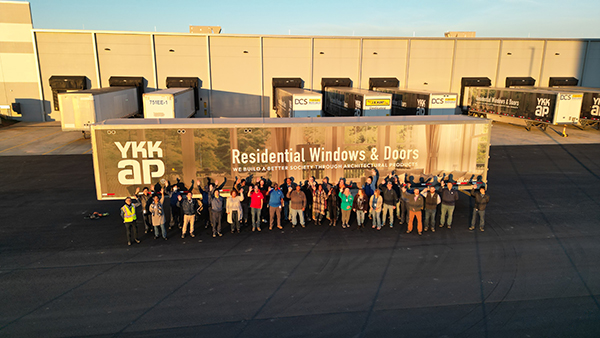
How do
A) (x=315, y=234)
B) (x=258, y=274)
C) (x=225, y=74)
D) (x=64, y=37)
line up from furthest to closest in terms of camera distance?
(x=225, y=74) → (x=64, y=37) → (x=315, y=234) → (x=258, y=274)

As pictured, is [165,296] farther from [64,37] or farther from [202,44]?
[64,37]

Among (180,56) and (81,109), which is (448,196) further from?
(180,56)

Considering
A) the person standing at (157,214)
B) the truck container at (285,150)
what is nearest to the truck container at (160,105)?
the truck container at (285,150)

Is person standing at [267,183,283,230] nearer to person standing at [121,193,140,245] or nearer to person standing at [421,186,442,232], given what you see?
person standing at [121,193,140,245]

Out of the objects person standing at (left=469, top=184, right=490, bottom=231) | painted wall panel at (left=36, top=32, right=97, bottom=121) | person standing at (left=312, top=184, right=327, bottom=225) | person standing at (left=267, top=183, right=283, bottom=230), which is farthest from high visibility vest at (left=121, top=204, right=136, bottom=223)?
painted wall panel at (left=36, top=32, right=97, bottom=121)

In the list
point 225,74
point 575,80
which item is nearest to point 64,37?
point 225,74

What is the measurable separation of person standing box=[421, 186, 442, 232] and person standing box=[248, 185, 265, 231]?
5.14m

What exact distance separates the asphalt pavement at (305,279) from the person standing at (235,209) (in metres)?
0.50

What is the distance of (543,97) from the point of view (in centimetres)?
2988

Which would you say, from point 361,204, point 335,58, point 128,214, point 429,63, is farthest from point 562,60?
point 128,214

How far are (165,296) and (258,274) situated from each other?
219cm

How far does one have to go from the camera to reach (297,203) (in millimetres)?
11844

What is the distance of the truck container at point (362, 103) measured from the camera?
23781mm

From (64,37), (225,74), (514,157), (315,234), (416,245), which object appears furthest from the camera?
(225,74)
